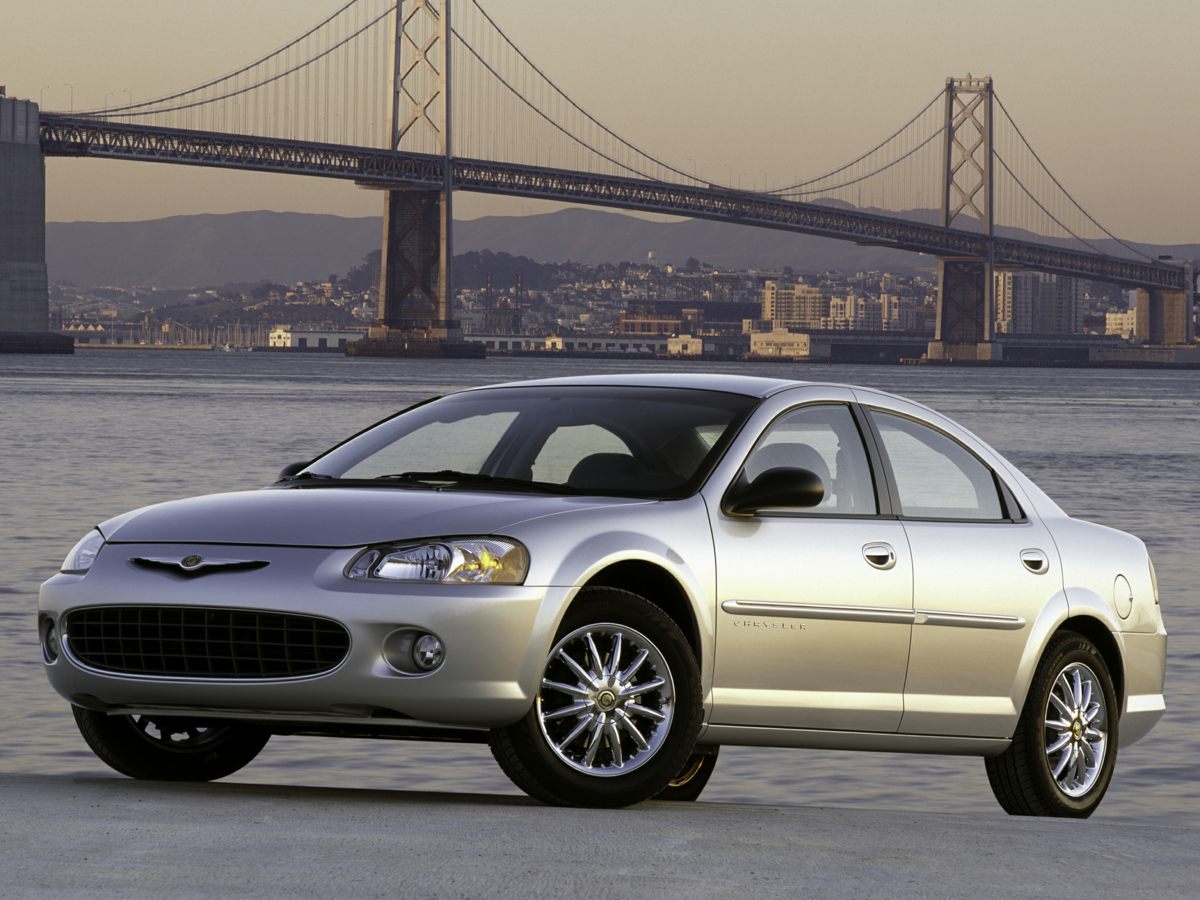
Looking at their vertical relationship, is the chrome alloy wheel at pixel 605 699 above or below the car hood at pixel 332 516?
below

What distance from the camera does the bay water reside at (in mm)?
8414

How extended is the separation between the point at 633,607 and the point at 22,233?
12531 cm

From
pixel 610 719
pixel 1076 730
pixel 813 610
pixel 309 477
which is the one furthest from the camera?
pixel 1076 730

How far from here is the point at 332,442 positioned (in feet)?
139

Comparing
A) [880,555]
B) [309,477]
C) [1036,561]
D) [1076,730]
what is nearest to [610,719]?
[880,555]

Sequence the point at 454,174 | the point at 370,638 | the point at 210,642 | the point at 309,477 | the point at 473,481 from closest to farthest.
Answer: the point at 370,638, the point at 210,642, the point at 473,481, the point at 309,477, the point at 454,174

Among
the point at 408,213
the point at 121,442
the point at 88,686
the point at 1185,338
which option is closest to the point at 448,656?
the point at 88,686

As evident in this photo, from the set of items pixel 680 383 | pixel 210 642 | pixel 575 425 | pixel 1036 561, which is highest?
pixel 680 383

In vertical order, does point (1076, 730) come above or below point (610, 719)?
below

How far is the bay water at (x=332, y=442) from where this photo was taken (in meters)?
8.41

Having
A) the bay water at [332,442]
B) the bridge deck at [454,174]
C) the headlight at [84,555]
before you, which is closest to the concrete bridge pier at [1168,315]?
the bridge deck at [454,174]

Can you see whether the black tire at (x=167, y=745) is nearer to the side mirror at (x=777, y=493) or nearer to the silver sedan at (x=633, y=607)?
the silver sedan at (x=633, y=607)

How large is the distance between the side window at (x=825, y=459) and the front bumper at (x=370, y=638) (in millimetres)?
1167

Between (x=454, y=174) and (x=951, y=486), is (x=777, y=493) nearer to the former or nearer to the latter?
(x=951, y=486)
